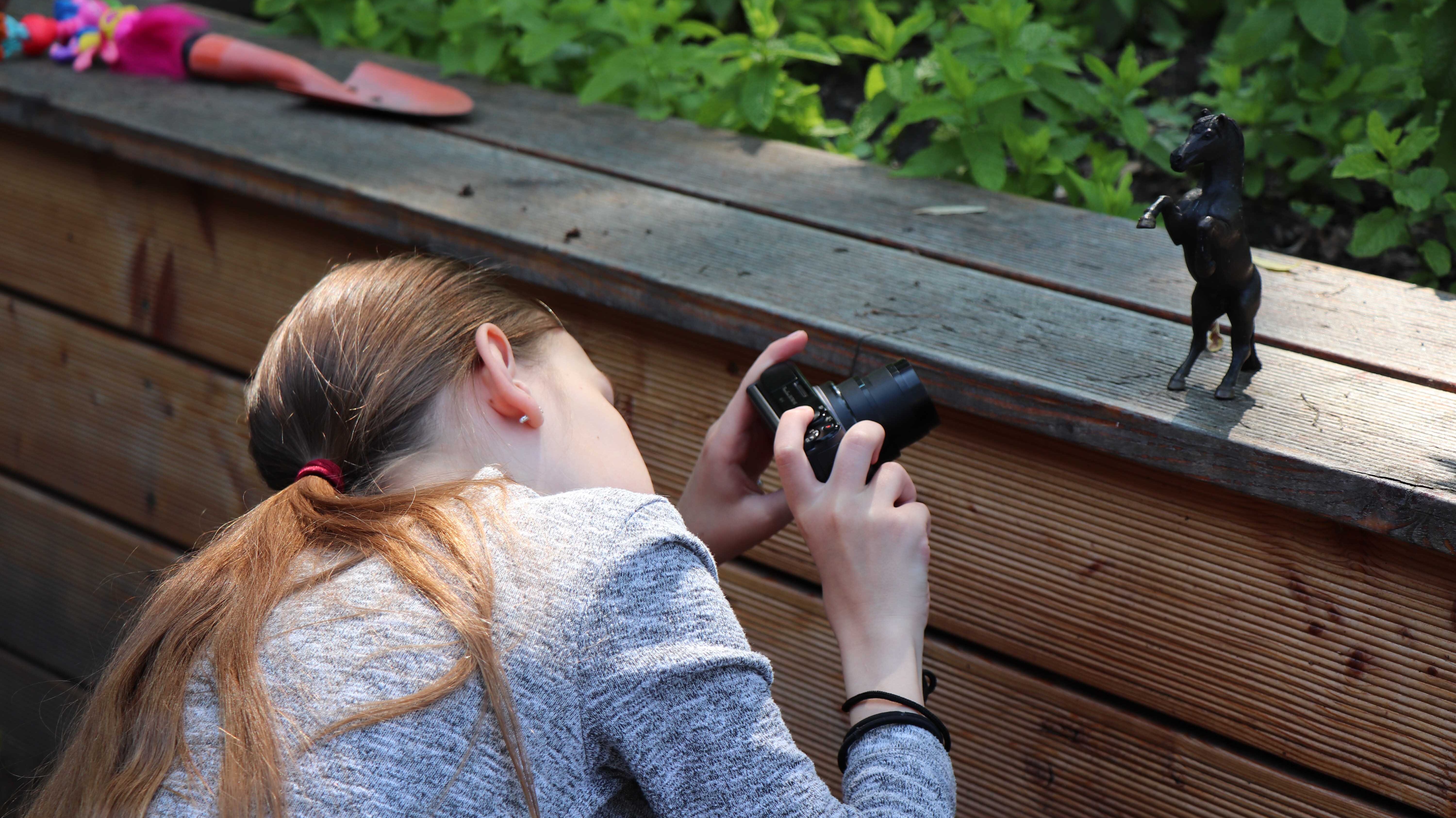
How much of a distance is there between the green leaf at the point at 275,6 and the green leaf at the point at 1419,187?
2.05 metres

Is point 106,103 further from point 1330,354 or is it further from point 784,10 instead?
point 1330,354

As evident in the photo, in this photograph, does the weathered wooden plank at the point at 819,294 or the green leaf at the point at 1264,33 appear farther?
the green leaf at the point at 1264,33

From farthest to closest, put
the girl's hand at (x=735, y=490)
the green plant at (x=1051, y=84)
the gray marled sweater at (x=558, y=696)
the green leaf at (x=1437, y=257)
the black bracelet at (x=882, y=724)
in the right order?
1. the green plant at (x=1051, y=84)
2. the green leaf at (x=1437, y=257)
3. the girl's hand at (x=735, y=490)
4. the black bracelet at (x=882, y=724)
5. the gray marled sweater at (x=558, y=696)

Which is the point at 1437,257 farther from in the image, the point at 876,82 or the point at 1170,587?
the point at 876,82

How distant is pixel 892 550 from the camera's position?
103cm

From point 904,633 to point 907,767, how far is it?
0.40 ft

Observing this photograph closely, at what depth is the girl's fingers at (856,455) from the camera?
102 centimetres

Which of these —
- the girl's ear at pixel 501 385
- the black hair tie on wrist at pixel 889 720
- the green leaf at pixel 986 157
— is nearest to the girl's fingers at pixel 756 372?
the girl's ear at pixel 501 385

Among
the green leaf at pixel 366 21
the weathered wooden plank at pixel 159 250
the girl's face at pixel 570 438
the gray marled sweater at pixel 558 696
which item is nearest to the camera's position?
the gray marled sweater at pixel 558 696

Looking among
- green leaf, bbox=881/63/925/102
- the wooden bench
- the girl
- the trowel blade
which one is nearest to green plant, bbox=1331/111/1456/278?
the wooden bench

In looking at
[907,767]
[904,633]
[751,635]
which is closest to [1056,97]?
[751,635]

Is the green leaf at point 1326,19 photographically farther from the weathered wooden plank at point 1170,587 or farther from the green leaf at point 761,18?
the weathered wooden plank at point 1170,587

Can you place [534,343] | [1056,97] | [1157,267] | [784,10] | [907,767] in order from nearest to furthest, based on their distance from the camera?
[907,767] → [534,343] → [1157,267] → [1056,97] → [784,10]

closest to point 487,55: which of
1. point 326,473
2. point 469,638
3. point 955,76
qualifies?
point 955,76
